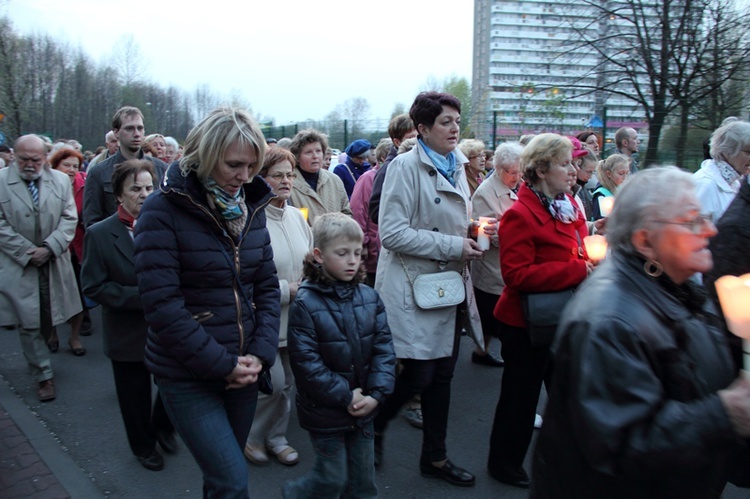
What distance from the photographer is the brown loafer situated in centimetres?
530

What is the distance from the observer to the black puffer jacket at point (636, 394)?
1.68 m

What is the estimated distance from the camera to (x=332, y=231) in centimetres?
315

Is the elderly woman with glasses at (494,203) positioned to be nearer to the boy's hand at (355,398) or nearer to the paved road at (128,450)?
the paved road at (128,450)

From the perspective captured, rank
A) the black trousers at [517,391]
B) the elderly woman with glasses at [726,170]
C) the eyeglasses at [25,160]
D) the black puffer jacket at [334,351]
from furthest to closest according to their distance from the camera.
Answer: the eyeglasses at [25,160]
the elderly woman with glasses at [726,170]
the black trousers at [517,391]
the black puffer jacket at [334,351]

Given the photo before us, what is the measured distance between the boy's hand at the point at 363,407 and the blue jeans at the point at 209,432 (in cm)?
58

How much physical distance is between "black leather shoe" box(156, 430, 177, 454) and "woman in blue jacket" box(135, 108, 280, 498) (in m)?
1.70

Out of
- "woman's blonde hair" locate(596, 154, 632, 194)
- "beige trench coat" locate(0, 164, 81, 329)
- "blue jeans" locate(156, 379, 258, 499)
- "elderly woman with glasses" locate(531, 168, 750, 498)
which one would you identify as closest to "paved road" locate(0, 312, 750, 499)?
"beige trench coat" locate(0, 164, 81, 329)

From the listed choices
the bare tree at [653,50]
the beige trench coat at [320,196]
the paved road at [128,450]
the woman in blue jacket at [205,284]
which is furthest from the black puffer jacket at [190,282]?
the bare tree at [653,50]

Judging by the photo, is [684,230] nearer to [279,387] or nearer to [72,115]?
[279,387]

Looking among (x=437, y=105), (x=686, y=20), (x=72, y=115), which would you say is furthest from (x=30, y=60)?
(x=437, y=105)

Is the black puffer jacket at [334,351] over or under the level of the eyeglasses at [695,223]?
under

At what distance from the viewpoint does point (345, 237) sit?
3.15 metres

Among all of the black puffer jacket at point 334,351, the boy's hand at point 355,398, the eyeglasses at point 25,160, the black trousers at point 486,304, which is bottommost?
the black trousers at point 486,304

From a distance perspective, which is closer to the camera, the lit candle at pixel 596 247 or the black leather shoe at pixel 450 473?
the lit candle at pixel 596 247
